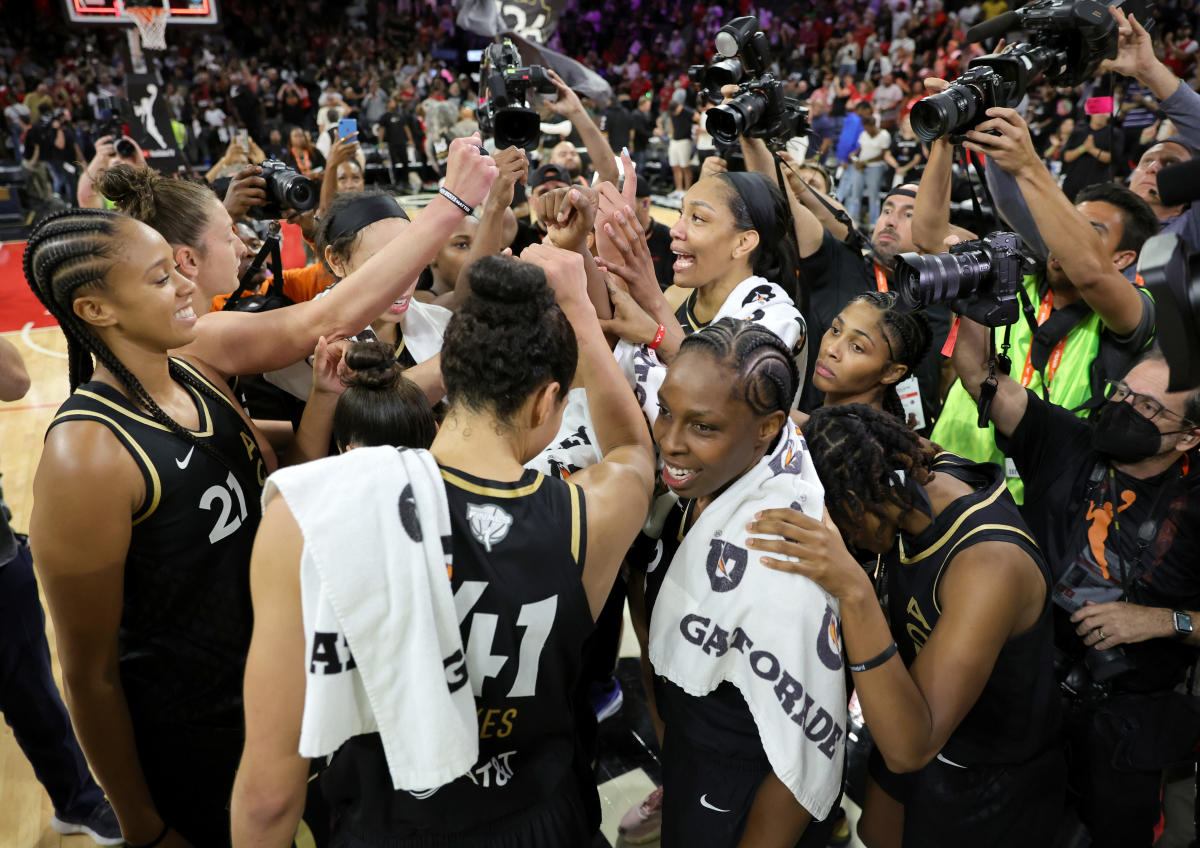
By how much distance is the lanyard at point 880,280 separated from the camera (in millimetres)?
3602

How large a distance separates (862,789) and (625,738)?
789 mm

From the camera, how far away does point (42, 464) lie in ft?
5.32

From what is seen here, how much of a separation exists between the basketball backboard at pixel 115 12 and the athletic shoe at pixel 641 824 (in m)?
11.4

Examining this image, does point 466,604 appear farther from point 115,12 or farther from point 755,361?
point 115,12

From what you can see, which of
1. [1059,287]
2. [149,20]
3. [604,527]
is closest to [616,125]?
[149,20]

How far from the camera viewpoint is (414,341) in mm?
2658

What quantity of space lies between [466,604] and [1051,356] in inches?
91.2

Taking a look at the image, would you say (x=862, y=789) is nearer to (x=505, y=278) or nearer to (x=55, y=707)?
(x=505, y=278)

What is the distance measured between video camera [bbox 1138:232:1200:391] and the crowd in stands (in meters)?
0.05

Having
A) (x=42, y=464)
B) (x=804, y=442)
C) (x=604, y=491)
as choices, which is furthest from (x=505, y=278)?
(x=42, y=464)

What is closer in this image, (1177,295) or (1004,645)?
(1177,295)

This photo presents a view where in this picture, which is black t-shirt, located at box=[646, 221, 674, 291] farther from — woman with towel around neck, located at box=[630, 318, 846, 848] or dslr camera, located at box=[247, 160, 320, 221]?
woman with towel around neck, located at box=[630, 318, 846, 848]

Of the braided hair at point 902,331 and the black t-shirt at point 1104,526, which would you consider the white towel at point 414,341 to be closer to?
the braided hair at point 902,331

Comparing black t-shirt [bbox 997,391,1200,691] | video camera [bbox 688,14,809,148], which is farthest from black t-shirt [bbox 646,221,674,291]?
black t-shirt [bbox 997,391,1200,691]
